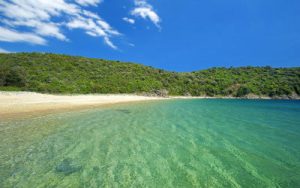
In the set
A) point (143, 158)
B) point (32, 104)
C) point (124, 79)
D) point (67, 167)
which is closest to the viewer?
point (67, 167)

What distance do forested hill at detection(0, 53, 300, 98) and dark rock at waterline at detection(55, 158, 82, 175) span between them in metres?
34.5

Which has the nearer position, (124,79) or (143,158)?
(143,158)

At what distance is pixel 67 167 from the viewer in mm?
7828

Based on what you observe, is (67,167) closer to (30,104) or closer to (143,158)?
(143,158)

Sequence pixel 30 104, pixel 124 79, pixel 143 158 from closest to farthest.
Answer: pixel 143 158, pixel 30 104, pixel 124 79

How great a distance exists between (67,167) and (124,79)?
55.7m

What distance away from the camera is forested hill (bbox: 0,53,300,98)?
44.1 m

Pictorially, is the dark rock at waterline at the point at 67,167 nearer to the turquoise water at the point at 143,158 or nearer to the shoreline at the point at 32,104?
the turquoise water at the point at 143,158

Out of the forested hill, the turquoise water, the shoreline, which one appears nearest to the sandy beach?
the shoreline

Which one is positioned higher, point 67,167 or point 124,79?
point 124,79

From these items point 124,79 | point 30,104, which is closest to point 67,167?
point 30,104

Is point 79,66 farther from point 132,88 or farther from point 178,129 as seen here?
point 178,129

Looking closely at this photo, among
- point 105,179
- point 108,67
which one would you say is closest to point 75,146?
point 105,179

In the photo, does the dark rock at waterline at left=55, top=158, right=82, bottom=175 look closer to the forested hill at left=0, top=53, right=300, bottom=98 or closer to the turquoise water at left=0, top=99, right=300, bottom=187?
the turquoise water at left=0, top=99, right=300, bottom=187
